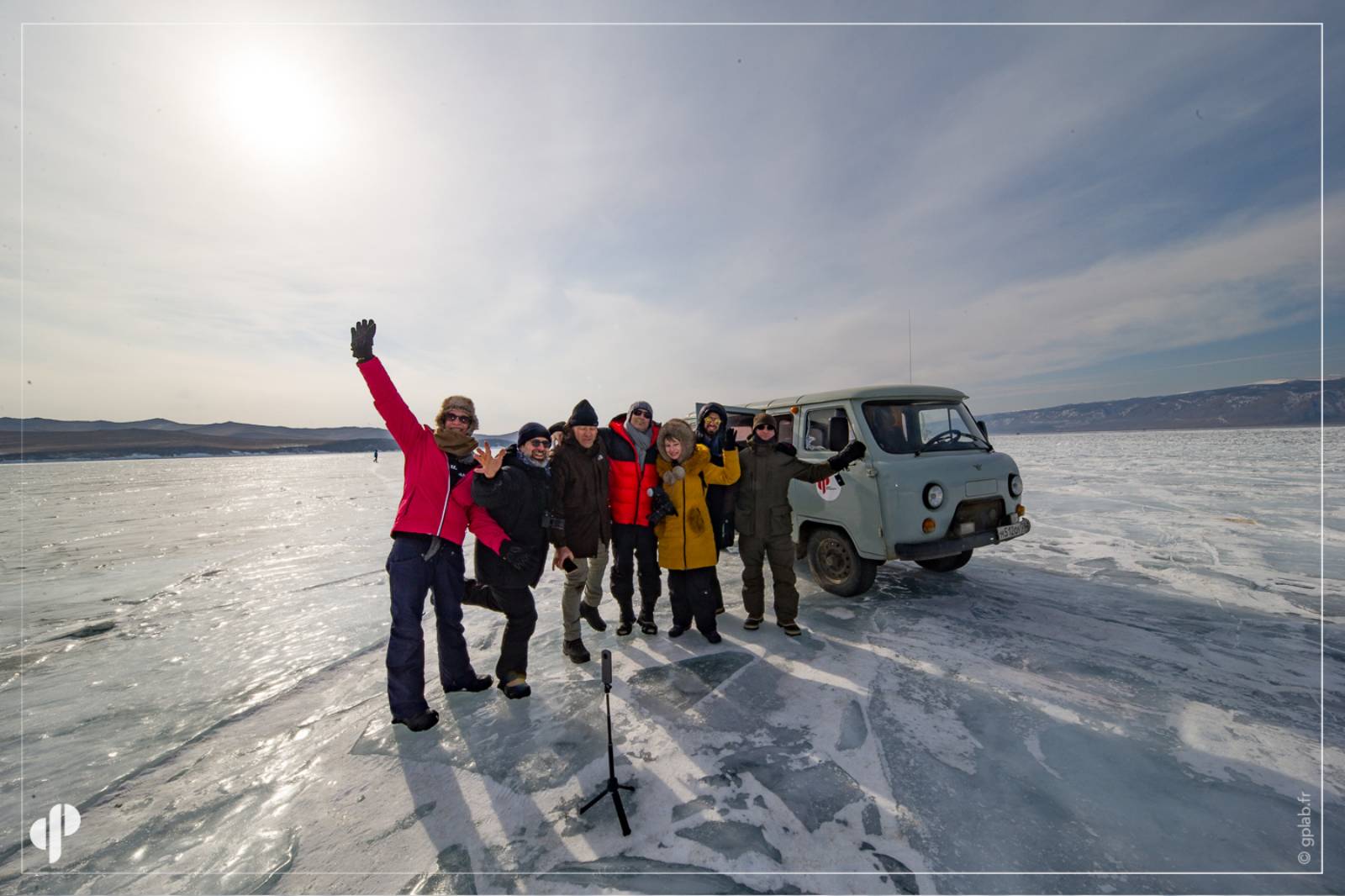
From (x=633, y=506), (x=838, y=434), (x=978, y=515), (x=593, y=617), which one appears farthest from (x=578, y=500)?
(x=978, y=515)

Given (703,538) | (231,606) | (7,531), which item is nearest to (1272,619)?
(703,538)

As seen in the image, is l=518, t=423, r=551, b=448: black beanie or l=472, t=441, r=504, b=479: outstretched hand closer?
l=472, t=441, r=504, b=479: outstretched hand

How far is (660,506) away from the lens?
13.9 feet

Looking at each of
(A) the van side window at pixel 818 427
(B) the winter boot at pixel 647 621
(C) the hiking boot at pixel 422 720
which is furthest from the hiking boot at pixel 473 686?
(A) the van side window at pixel 818 427

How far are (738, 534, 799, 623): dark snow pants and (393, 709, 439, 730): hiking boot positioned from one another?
262 cm

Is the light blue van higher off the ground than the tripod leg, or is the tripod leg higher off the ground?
the light blue van

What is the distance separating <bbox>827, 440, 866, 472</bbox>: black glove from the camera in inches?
167

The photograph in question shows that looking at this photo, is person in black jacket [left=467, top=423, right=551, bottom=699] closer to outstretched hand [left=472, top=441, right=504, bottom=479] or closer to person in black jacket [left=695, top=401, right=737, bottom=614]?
outstretched hand [left=472, top=441, right=504, bottom=479]

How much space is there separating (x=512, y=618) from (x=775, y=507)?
7.87 feet

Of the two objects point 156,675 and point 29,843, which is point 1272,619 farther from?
point 156,675

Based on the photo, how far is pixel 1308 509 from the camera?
30.2 feet

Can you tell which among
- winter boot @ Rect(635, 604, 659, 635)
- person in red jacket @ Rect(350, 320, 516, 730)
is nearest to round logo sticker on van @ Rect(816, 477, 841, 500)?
winter boot @ Rect(635, 604, 659, 635)

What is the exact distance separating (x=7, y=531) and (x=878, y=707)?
1871 cm

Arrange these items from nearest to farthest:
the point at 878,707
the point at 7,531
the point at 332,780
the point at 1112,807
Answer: the point at 1112,807 → the point at 332,780 → the point at 878,707 → the point at 7,531
